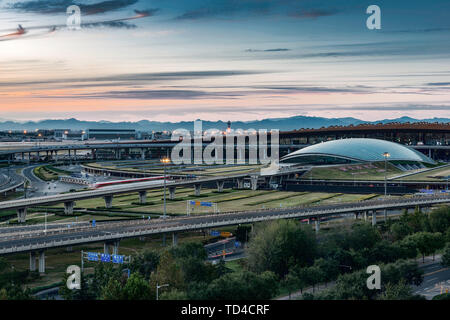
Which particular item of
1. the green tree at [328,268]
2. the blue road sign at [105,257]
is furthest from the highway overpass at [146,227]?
the green tree at [328,268]

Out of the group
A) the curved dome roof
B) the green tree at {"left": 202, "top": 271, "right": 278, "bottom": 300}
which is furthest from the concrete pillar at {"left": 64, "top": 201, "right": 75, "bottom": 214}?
the curved dome roof

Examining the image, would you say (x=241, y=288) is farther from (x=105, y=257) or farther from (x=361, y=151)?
(x=361, y=151)

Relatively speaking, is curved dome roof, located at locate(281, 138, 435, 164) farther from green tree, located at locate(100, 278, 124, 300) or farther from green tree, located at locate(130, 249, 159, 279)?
green tree, located at locate(100, 278, 124, 300)

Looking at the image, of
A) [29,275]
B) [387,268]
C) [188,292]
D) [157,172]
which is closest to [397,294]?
[387,268]

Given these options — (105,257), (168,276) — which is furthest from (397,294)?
(105,257)

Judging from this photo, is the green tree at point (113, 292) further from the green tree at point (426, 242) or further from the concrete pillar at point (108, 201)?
the concrete pillar at point (108, 201)
